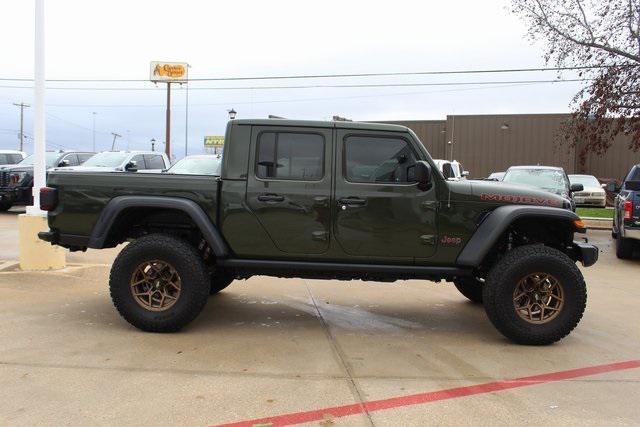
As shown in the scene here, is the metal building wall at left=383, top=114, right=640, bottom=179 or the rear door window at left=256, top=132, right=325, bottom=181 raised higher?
the metal building wall at left=383, top=114, right=640, bottom=179

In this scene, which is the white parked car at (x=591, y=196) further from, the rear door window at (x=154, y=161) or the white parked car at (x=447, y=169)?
the rear door window at (x=154, y=161)

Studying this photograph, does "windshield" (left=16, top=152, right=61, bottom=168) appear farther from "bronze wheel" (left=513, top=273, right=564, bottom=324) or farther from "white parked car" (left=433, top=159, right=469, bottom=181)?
"bronze wheel" (left=513, top=273, right=564, bottom=324)

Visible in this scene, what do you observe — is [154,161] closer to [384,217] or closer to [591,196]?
[384,217]

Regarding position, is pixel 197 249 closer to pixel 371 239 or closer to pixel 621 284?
pixel 371 239

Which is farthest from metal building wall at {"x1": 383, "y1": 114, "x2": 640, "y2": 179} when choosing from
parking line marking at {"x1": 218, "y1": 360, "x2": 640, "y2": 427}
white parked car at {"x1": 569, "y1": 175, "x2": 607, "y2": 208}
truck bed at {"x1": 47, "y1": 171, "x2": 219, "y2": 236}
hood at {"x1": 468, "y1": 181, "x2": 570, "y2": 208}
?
truck bed at {"x1": 47, "y1": 171, "x2": 219, "y2": 236}

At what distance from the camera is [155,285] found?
5.04m

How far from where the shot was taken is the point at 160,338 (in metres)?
4.86

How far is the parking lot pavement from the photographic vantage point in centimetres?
348

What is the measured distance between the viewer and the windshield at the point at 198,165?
37.7 ft

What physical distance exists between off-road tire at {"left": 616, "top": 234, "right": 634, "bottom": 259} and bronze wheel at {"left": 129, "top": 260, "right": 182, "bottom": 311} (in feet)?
28.0

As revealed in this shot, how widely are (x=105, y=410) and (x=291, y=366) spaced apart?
1.41 metres

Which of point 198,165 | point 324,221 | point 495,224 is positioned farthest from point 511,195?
point 198,165

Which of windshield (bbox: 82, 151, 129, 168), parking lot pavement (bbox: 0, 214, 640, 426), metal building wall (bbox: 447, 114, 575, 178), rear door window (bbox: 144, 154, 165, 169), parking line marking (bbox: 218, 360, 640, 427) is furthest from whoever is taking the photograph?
metal building wall (bbox: 447, 114, 575, 178)

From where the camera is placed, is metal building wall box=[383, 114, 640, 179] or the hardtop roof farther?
metal building wall box=[383, 114, 640, 179]
